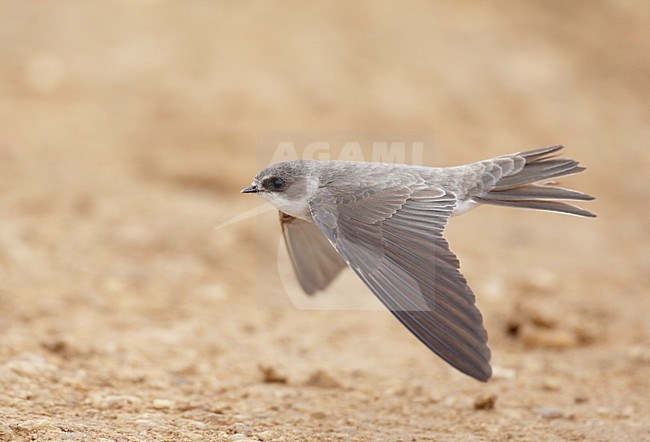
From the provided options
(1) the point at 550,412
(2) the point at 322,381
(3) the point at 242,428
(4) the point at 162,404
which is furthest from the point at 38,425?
(1) the point at 550,412

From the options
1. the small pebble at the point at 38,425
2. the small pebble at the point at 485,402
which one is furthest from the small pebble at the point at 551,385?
the small pebble at the point at 38,425

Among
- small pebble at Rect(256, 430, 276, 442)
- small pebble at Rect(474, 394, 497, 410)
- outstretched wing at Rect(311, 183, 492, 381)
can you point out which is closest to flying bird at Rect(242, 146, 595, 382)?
outstretched wing at Rect(311, 183, 492, 381)

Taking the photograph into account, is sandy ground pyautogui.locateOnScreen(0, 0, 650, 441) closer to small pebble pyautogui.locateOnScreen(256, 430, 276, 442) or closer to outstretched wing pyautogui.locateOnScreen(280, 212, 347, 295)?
small pebble pyautogui.locateOnScreen(256, 430, 276, 442)

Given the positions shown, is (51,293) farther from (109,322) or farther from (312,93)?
(312,93)

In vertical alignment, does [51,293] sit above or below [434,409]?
above

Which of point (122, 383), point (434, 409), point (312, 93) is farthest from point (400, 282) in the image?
point (312, 93)

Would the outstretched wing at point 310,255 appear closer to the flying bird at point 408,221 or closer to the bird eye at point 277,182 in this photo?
the flying bird at point 408,221
